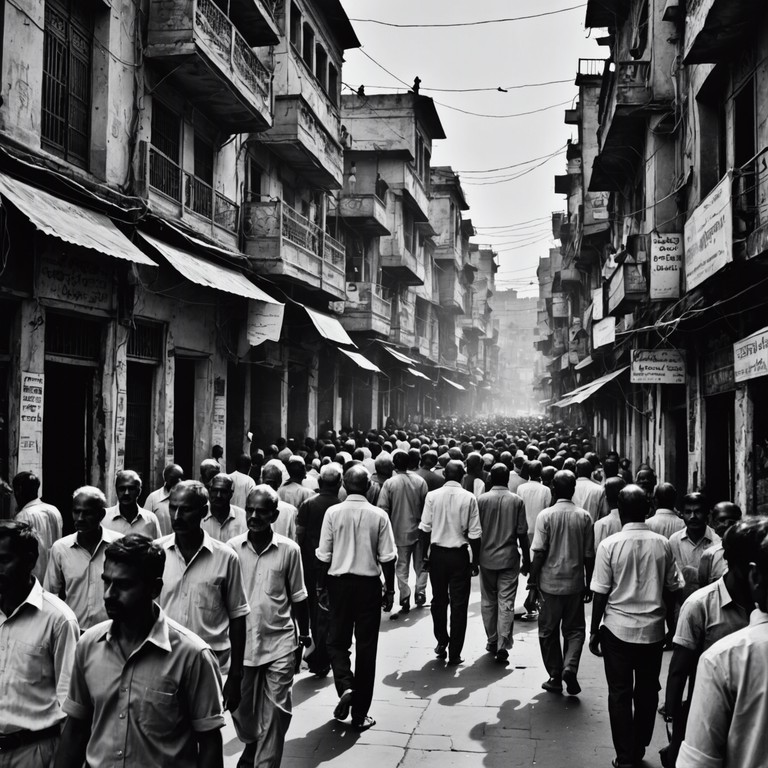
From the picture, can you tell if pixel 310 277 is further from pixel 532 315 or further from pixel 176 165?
pixel 532 315

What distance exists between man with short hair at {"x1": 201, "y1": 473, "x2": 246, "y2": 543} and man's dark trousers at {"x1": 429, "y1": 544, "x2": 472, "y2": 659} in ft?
7.00

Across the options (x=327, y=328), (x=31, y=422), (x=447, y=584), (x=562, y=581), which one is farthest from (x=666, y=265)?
(x=31, y=422)

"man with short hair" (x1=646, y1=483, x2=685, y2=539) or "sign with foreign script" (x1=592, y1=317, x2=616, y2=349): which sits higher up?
"sign with foreign script" (x1=592, y1=317, x2=616, y2=349)

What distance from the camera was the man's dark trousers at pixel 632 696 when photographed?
4805mm

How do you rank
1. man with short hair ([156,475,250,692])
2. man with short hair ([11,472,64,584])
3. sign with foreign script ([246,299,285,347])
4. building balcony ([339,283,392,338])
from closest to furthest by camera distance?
man with short hair ([156,475,250,692]) → man with short hair ([11,472,64,584]) → sign with foreign script ([246,299,285,347]) → building balcony ([339,283,392,338])

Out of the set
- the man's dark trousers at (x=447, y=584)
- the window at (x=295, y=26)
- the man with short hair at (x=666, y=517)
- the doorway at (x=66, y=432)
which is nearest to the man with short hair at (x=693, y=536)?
the man with short hair at (x=666, y=517)

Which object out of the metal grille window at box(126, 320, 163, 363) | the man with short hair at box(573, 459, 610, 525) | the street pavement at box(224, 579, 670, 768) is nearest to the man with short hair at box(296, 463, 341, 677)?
the street pavement at box(224, 579, 670, 768)

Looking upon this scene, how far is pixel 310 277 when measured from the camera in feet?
55.4

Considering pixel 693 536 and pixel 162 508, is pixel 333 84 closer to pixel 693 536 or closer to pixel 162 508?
pixel 162 508

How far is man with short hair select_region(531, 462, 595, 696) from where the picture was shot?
6.28 m

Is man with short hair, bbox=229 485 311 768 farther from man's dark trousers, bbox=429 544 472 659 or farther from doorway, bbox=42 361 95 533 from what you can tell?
doorway, bbox=42 361 95 533

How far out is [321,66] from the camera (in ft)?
66.6

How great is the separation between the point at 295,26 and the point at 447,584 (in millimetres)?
14698

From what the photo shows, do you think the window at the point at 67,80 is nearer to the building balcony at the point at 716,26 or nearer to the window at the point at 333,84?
the building balcony at the point at 716,26
